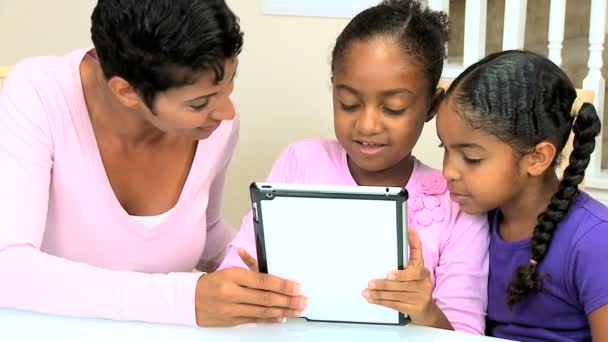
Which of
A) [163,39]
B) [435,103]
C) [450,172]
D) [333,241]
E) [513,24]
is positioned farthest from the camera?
[513,24]

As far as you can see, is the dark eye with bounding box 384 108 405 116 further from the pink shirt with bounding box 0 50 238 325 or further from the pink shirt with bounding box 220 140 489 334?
the pink shirt with bounding box 0 50 238 325

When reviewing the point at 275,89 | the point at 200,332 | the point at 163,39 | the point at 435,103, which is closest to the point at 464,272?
the point at 435,103

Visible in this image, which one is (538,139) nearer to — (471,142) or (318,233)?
(471,142)

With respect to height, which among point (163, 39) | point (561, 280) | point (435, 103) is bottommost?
point (561, 280)

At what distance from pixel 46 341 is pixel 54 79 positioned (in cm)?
44

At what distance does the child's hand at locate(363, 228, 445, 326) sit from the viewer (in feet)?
2.73

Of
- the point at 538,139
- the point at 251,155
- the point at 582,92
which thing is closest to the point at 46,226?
the point at 538,139

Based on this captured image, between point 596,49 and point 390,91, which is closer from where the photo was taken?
point 390,91

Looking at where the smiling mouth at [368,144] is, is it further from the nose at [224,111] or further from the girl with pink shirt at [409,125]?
the nose at [224,111]

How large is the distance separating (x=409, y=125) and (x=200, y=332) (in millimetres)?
431

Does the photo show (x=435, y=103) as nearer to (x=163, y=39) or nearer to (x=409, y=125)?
(x=409, y=125)

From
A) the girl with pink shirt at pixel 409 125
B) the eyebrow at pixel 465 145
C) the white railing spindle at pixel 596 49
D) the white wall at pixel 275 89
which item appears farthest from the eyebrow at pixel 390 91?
the white railing spindle at pixel 596 49

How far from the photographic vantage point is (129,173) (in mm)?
1175

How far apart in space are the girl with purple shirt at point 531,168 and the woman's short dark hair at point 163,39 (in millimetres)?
334
